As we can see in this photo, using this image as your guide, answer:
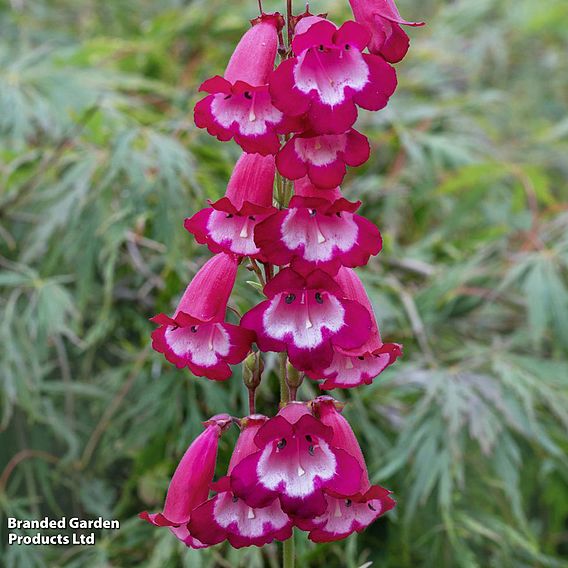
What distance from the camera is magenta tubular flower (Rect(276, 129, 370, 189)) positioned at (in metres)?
0.91

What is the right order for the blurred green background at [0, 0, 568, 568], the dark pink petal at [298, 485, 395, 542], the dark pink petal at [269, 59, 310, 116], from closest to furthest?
the dark pink petal at [269, 59, 310, 116], the dark pink petal at [298, 485, 395, 542], the blurred green background at [0, 0, 568, 568]

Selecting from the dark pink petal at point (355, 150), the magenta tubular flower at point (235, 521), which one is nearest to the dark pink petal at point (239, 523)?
the magenta tubular flower at point (235, 521)

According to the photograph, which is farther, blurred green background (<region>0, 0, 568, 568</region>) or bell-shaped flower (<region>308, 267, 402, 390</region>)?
blurred green background (<region>0, 0, 568, 568</region>)

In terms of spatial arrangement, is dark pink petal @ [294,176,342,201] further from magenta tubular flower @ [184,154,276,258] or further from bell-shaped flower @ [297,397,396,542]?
bell-shaped flower @ [297,397,396,542]

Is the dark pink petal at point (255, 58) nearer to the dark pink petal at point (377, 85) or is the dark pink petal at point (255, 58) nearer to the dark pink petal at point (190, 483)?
the dark pink petal at point (377, 85)

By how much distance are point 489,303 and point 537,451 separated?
0.42 m

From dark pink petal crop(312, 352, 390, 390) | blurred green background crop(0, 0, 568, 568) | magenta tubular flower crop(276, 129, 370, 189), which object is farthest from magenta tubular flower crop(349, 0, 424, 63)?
blurred green background crop(0, 0, 568, 568)

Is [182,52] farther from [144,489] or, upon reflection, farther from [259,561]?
[259,561]

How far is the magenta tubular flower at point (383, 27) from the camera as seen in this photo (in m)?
0.94

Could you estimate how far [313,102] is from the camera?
87 centimetres

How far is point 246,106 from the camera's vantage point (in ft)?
3.03

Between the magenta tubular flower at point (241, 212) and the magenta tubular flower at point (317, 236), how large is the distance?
0.03 metres

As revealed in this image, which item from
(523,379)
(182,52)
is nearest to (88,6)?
(182,52)

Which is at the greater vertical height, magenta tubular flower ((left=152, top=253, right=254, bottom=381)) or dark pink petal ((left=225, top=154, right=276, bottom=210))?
dark pink petal ((left=225, top=154, right=276, bottom=210))
